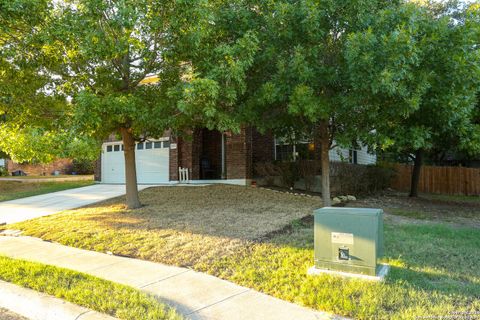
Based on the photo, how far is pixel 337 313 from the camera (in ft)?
12.9

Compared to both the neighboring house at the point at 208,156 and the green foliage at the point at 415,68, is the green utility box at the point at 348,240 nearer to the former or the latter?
the green foliage at the point at 415,68

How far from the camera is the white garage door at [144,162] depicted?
1719cm

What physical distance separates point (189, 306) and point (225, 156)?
1208cm

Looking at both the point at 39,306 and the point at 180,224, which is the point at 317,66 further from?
the point at 39,306

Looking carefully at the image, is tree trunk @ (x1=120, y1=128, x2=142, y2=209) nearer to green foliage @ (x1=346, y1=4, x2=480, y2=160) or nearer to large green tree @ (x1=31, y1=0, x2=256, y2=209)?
large green tree @ (x1=31, y1=0, x2=256, y2=209)

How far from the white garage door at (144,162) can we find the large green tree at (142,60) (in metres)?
7.13

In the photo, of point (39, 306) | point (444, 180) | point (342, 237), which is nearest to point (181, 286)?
point (39, 306)

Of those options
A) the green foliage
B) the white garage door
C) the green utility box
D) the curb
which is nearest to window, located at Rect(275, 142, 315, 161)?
the white garage door

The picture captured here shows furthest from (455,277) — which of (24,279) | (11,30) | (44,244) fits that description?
(11,30)

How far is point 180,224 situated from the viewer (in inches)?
324

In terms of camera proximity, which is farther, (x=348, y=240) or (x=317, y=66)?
(x=317, y=66)

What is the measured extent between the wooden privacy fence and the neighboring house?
116 inches

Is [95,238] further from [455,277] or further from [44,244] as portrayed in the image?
[455,277]

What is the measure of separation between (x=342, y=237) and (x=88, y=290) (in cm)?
324
